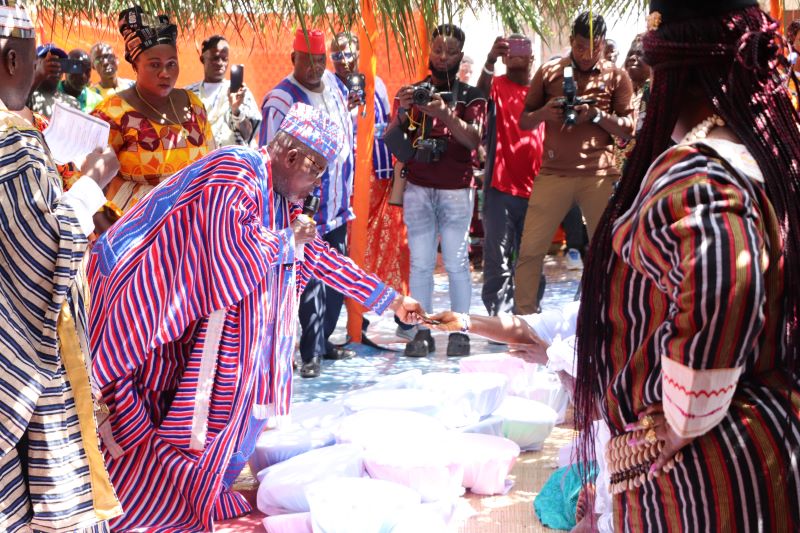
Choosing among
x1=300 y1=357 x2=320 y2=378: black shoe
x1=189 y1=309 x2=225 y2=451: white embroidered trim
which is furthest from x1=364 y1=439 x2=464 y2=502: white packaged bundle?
x1=300 y1=357 x2=320 y2=378: black shoe

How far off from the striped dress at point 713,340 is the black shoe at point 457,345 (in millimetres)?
4522

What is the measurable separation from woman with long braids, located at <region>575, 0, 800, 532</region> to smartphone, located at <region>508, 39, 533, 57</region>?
4.62 m

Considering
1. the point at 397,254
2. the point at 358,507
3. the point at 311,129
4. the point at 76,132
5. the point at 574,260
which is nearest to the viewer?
the point at 76,132

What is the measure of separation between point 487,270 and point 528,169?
2.42 feet

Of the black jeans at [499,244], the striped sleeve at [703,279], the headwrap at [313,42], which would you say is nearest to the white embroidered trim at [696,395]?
the striped sleeve at [703,279]

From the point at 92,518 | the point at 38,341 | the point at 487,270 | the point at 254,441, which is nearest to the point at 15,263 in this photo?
the point at 38,341

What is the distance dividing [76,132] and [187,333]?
0.97m

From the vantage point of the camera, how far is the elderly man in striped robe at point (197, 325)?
11.4ft

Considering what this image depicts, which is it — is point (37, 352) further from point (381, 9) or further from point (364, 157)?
point (364, 157)

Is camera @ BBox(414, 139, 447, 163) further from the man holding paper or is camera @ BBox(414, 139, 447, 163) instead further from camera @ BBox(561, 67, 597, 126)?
the man holding paper

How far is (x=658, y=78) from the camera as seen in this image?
188 cm

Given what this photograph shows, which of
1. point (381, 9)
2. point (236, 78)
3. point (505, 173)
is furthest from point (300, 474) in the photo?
point (236, 78)

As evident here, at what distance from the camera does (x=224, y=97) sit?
289 inches

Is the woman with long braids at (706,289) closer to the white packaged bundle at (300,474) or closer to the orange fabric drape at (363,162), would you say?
the white packaged bundle at (300,474)
